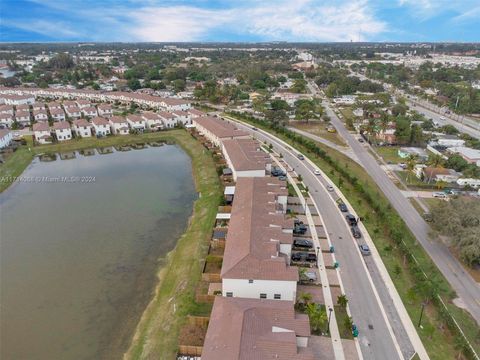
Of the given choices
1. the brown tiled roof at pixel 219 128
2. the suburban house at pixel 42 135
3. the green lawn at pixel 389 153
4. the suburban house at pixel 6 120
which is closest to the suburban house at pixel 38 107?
the suburban house at pixel 6 120

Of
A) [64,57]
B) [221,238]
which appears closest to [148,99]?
[221,238]

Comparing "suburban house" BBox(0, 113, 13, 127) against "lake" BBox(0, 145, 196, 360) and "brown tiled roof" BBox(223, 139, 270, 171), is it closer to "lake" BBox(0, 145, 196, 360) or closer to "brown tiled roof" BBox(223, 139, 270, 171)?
"lake" BBox(0, 145, 196, 360)

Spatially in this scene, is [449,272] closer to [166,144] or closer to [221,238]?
[221,238]

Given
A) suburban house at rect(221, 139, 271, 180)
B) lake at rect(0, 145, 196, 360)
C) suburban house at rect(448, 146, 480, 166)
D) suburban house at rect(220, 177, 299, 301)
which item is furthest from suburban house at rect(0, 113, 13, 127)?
suburban house at rect(448, 146, 480, 166)

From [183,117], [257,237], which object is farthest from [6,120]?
[257,237]

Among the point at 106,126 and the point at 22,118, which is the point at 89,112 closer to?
the point at 22,118

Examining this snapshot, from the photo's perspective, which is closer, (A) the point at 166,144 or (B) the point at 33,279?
(B) the point at 33,279
